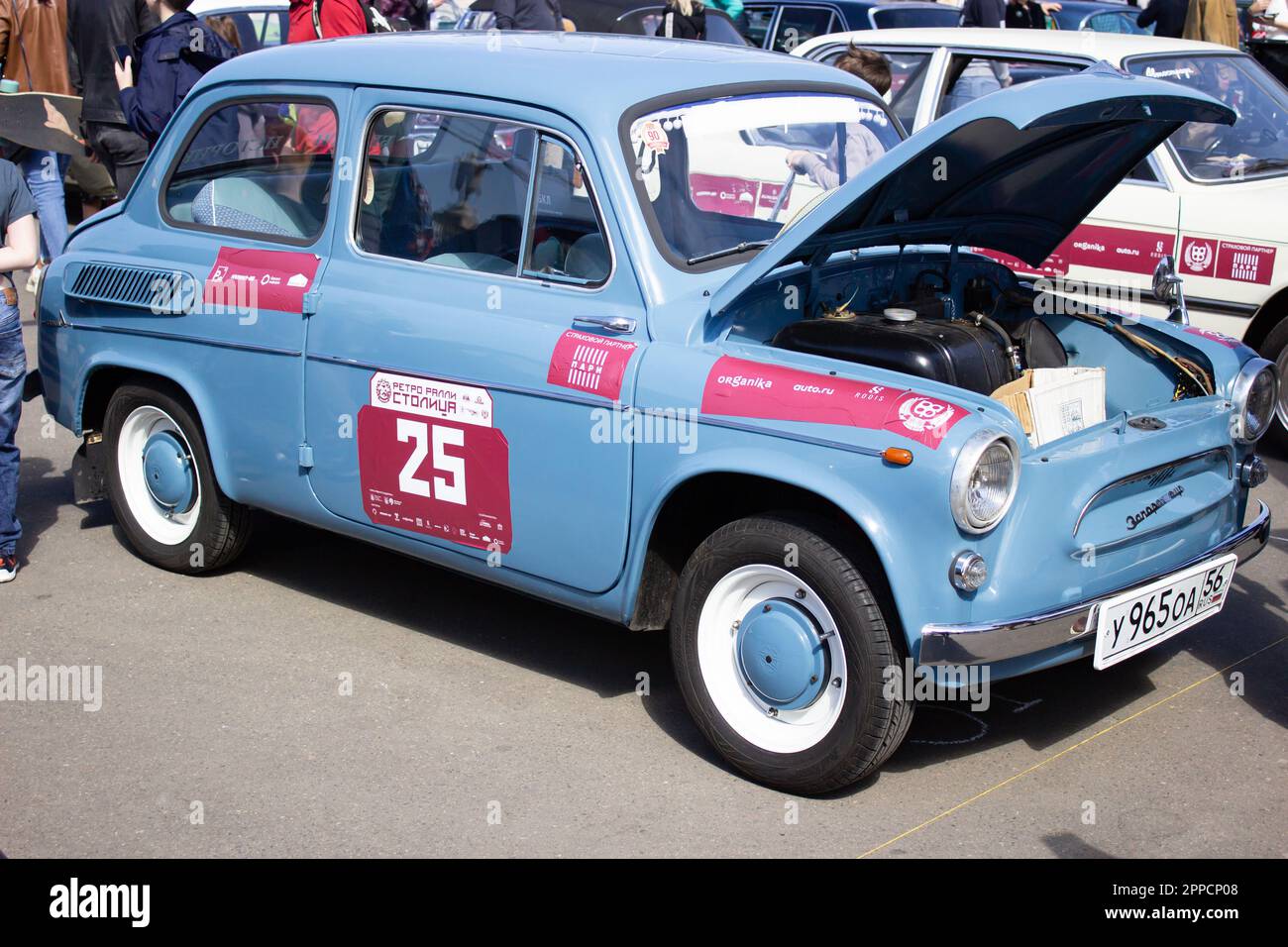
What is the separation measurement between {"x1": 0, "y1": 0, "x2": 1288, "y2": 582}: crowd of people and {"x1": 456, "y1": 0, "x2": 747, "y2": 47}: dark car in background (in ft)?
0.53

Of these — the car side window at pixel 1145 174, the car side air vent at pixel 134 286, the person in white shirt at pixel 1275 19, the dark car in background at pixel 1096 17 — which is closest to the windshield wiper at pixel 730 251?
the car side air vent at pixel 134 286

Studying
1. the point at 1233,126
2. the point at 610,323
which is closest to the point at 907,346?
the point at 610,323

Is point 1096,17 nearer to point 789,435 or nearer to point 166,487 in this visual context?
point 166,487

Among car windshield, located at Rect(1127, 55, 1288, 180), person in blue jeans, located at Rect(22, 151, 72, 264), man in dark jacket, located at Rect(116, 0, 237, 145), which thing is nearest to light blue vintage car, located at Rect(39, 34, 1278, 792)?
car windshield, located at Rect(1127, 55, 1288, 180)

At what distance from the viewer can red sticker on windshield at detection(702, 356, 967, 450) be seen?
352cm

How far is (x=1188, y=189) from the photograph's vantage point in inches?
273

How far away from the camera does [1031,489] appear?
3580mm

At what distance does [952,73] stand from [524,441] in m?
4.64

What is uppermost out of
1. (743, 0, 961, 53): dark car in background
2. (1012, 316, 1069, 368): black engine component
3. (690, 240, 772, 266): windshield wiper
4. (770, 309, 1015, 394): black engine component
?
(743, 0, 961, 53): dark car in background

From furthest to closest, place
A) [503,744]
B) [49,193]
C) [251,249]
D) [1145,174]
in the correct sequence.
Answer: [49,193], [1145,174], [251,249], [503,744]

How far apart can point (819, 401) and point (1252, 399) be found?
160cm

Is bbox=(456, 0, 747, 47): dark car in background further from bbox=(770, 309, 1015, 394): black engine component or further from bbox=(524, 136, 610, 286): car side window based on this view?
bbox=(770, 309, 1015, 394): black engine component
